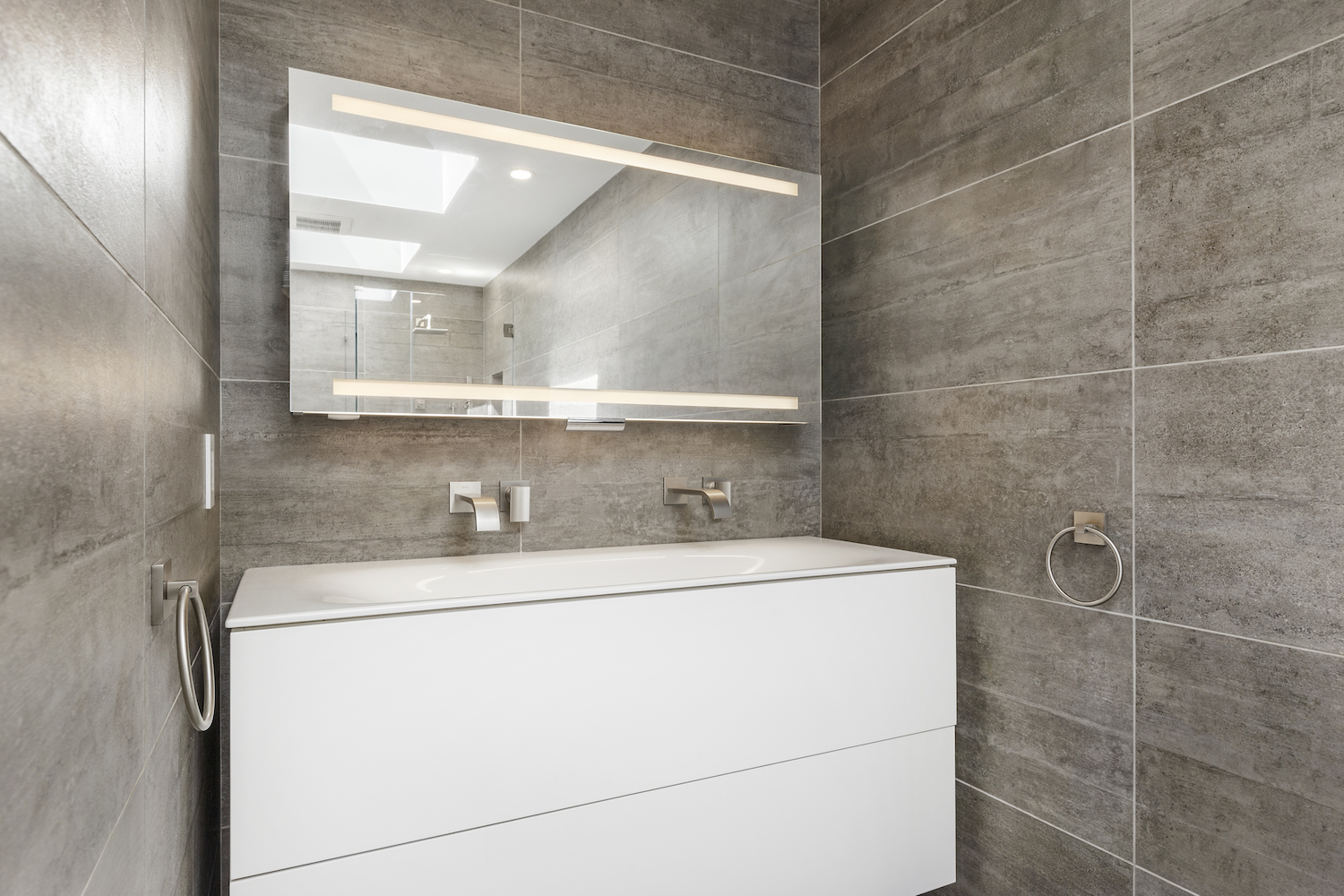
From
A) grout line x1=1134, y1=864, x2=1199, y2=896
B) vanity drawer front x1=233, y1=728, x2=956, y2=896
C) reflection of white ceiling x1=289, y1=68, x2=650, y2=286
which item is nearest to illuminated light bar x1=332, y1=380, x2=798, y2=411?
reflection of white ceiling x1=289, y1=68, x2=650, y2=286

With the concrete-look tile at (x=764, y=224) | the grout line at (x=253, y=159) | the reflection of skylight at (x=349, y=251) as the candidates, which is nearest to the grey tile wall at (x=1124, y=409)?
the concrete-look tile at (x=764, y=224)

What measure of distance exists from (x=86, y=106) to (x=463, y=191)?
43.3 inches

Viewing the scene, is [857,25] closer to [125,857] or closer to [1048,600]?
[1048,600]

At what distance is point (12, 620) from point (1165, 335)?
1473mm

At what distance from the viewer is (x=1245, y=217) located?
1128 millimetres

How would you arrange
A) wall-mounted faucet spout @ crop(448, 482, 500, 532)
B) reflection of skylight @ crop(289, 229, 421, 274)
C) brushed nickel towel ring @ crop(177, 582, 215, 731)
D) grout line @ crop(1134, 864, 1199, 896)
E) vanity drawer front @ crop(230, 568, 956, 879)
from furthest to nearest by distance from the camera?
1. wall-mounted faucet spout @ crop(448, 482, 500, 532)
2. reflection of skylight @ crop(289, 229, 421, 274)
3. grout line @ crop(1134, 864, 1199, 896)
4. vanity drawer front @ crop(230, 568, 956, 879)
5. brushed nickel towel ring @ crop(177, 582, 215, 731)

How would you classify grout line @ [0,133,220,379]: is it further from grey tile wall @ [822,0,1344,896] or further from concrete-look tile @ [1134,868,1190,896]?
concrete-look tile @ [1134,868,1190,896]

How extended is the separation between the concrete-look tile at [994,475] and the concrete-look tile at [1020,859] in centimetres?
46

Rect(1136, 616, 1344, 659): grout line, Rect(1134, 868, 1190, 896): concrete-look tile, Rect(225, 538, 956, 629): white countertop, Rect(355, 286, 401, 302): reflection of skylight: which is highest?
Rect(355, 286, 401, 302): reflection of skylight

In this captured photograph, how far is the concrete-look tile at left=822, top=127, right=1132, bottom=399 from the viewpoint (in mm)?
1325

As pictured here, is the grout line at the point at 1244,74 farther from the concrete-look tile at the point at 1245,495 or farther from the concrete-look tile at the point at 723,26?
the concrete-look tile at the point at 723,26

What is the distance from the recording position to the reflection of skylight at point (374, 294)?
144 centimetres

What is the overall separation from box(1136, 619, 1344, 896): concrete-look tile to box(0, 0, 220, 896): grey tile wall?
4.69 feet

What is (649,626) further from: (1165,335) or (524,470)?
(1165,335)
